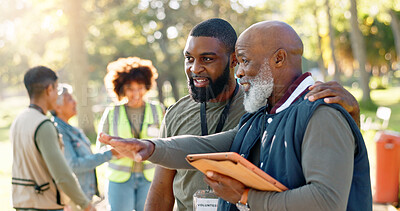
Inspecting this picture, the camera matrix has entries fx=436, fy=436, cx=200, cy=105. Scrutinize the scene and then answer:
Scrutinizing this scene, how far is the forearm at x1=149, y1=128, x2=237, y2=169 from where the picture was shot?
2.21m

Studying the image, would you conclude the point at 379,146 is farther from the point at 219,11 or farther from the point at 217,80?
the point at 219,11

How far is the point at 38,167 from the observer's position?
3.74 m

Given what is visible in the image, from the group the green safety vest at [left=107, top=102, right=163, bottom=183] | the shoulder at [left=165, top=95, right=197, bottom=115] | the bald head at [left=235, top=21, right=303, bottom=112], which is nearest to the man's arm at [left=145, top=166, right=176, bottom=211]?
the shoulder at [left=165, top=95, right=197, bottom=115]

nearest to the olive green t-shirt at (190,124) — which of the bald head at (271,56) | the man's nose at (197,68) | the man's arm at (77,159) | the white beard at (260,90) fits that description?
the man's nose at (197,68)

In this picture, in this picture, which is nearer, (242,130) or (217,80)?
(242,130)

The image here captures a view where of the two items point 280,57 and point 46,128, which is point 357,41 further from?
point 280,57

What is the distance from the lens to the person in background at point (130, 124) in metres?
4.68

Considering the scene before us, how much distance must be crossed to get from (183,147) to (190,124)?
56 centimetres

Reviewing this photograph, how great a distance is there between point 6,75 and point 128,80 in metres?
44.1

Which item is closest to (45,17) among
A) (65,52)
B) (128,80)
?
(65,52)

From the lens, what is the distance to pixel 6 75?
1768 inches

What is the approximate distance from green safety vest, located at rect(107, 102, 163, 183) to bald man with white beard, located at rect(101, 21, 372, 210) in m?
2.44

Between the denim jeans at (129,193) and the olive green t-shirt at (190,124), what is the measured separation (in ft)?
6.00

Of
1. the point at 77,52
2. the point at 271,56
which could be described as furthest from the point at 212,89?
the point at 77,52
